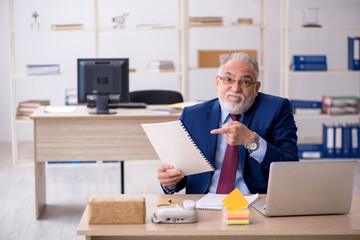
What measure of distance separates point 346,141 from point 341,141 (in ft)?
0.18

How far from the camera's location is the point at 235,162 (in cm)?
257

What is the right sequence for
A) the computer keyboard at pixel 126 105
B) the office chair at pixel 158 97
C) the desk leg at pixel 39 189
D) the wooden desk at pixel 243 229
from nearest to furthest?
the wooden desk at pixel 243 229, the desk leg at pixel 39 189, the computer keyboard at pixel 126 105, the office chair at pixel 158 97

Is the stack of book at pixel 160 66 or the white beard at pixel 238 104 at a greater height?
the stack of book at pixel 160 66

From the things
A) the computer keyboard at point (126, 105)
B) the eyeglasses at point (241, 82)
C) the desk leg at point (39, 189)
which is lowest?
the desk leg at point (39, 189)

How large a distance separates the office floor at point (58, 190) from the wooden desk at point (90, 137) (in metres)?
0.20

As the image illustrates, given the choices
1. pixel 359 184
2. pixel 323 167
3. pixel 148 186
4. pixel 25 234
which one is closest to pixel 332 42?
pixel 359 184

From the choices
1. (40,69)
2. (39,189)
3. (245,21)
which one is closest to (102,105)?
(39,189)

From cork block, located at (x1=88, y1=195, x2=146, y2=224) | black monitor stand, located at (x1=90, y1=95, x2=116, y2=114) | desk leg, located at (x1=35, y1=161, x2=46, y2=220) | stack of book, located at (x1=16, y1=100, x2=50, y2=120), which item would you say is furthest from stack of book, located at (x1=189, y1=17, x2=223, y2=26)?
cork block, located at (x1=88, y1=195, x2=146, y2=224)

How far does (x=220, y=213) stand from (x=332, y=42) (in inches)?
219

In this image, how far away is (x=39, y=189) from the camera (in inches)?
172

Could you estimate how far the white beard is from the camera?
2580mm

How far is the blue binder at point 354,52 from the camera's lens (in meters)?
6.07

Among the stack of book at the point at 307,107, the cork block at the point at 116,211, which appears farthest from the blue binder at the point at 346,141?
the cork block at the point at 116,211

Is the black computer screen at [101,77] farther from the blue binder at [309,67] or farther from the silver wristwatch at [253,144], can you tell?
the blue binder at [309,67]
